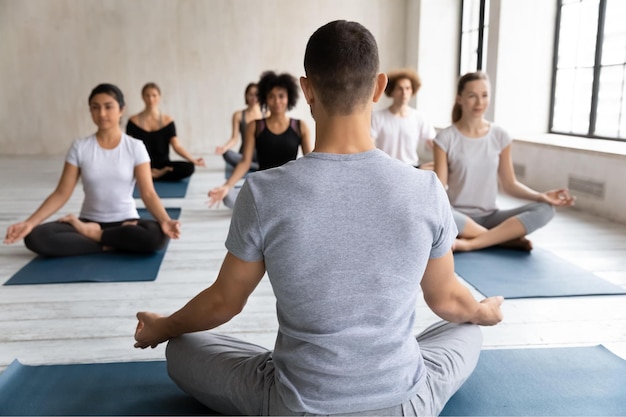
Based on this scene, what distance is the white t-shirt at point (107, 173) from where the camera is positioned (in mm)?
3287

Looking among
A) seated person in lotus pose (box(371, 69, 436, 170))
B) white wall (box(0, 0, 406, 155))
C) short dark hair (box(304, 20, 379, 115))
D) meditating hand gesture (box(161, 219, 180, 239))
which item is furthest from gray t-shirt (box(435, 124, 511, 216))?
white wall (box(0, 0, 406, 155))

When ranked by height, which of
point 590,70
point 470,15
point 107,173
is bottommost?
point 107,173

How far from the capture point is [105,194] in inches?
133

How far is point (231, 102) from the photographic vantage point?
872 centimetres

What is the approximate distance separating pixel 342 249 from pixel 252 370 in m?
0.49

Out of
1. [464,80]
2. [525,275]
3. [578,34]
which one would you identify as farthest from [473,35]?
[525,275]

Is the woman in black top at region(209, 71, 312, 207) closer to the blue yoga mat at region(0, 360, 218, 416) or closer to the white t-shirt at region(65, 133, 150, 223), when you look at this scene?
the white t-shirt at region(65, 133, 150, 223)

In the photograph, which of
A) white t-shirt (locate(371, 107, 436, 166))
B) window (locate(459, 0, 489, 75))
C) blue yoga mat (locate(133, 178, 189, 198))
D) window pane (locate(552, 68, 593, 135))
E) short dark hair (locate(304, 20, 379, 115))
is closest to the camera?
short dark hair (locate(304, 20, 379, 115))

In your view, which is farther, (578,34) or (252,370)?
(578,34)

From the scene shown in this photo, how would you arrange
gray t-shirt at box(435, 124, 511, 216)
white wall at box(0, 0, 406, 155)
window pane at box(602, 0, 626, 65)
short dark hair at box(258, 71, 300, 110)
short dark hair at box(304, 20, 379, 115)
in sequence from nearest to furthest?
short dark hair at box(304, 20, 379, 115)
gray t-shirt at box(435, 124, 511, 216)
short dark hair at box(258, 71, 300, 110)
window pane at box(602, 0, 626, 65)
white wall at box(0, 0, 406, 155)

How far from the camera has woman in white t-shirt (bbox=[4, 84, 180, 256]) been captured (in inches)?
127

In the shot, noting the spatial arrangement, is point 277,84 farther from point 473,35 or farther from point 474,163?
point 473,35

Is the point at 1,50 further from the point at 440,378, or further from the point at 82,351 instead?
the point at 440,378

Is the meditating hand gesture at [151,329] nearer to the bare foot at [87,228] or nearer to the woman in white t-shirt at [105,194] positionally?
the woman in white t-shirt at [105,194]
